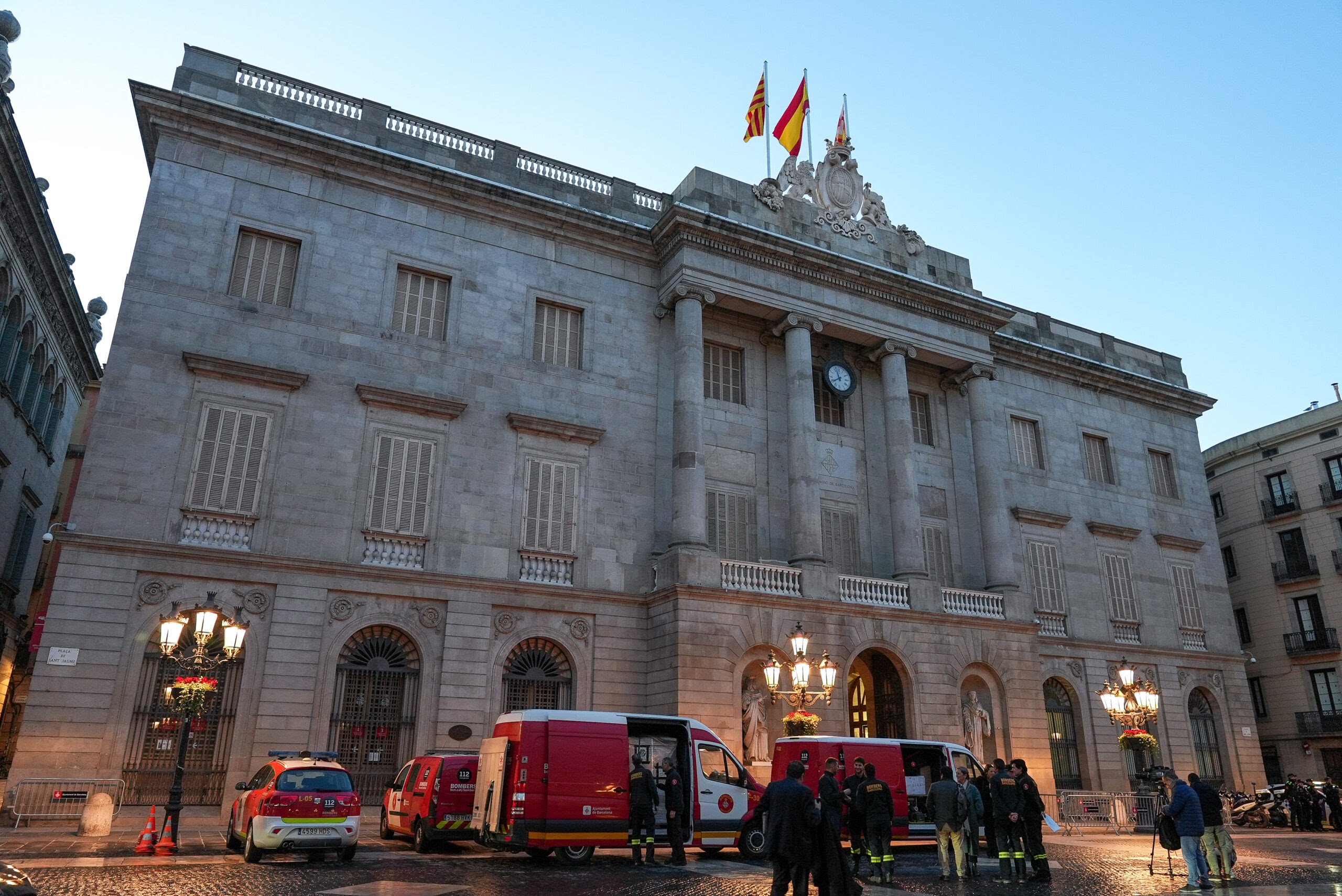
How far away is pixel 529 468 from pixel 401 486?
3128mm

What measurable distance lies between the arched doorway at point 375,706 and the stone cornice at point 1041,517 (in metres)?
19.1

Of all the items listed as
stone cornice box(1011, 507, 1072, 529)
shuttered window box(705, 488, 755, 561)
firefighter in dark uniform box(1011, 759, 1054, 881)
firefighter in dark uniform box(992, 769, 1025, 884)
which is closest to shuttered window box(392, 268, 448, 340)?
shuttered window box(705, 488, 755, 561)

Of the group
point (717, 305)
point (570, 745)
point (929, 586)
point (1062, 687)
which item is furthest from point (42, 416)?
point (1062, 687)

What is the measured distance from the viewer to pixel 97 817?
1573cm

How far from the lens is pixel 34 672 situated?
17500 millimetres

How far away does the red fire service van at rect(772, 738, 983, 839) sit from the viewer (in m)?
16.6

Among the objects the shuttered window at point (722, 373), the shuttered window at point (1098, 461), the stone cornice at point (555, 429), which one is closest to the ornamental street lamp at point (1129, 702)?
the shuttered window at point (1098, 461)

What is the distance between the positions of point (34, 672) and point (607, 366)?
1408 cm

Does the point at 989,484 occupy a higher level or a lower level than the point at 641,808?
higher

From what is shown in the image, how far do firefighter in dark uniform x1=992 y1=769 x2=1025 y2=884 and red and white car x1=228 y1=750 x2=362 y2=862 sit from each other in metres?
9.32

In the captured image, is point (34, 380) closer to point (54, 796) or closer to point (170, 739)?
point (170, 739)

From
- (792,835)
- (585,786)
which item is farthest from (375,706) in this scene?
(792,835)

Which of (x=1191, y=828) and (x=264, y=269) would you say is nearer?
(x=1191, y=828)

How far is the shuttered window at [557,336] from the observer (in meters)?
24.3
